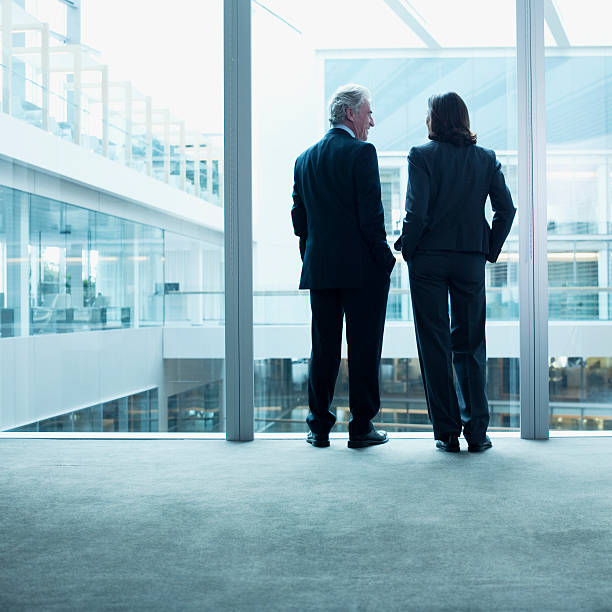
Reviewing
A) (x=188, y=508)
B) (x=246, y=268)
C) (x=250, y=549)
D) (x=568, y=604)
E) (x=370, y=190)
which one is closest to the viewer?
(x=568, y=604)

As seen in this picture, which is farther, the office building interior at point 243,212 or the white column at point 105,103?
the white column at point 105,103

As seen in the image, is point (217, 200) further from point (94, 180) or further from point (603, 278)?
point (603, 278)

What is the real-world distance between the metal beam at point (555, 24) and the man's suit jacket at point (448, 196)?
83 cm

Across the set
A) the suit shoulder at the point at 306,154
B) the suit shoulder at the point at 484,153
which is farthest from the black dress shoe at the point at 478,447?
the suit shoulder at the point at 306,154

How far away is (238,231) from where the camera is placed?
3404 mm

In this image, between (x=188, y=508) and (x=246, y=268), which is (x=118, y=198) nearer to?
(x=246, y=268)

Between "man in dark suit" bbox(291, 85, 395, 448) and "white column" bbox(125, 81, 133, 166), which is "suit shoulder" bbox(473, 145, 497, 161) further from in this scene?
"white column" bbox(125, 81, 133, 166)

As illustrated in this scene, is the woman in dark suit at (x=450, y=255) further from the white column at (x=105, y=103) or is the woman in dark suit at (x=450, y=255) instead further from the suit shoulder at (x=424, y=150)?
the white column at (x=105, y=103)

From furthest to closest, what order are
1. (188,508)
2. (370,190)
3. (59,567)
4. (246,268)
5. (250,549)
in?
(246,268) < (370,190) < (188,508) < (250,549) < (59,567)

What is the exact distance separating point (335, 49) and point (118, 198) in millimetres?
1312

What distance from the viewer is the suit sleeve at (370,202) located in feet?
9.79

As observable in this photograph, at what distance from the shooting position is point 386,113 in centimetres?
345

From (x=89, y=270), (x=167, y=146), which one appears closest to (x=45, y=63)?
(x=167, y=146)

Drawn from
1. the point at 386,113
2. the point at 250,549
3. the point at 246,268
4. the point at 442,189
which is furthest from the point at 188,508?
the point at 386,113
